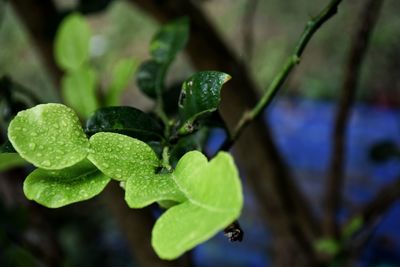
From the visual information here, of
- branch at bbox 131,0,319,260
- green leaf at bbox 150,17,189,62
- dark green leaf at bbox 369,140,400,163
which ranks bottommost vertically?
dark green leaf at bbox 369,140,400,163

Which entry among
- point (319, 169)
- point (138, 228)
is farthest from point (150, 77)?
point (319, 169)

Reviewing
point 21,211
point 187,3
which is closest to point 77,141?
point 21,211

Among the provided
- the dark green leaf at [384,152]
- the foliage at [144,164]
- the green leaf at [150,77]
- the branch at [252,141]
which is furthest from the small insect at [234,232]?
the dark green leaf at [384,152]

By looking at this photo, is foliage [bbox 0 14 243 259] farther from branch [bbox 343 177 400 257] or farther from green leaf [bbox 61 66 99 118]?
branch [bbox 343 177 400 257]

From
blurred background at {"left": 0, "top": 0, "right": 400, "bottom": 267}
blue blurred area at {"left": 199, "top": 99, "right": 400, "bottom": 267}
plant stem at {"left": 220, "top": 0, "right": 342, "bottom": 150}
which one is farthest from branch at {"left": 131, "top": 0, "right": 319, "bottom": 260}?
blue blurred area at {"left": 199, "top": 99, "right": 400, "bottom": 267}

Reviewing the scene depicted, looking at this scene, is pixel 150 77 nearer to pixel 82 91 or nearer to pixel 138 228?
pixel 82 91

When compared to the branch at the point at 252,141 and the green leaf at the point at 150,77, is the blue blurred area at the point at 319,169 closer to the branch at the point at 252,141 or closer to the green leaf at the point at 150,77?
the branch at the point at 252,141

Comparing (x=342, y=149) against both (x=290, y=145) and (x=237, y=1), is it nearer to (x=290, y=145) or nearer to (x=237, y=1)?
(x=290, y=145)

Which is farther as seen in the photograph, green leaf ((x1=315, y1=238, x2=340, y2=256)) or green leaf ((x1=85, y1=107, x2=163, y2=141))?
green leaf ((x1=315, y1=238, x2=340, y2=256))
